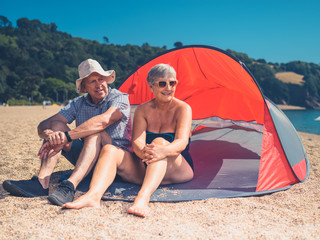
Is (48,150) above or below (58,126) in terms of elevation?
below

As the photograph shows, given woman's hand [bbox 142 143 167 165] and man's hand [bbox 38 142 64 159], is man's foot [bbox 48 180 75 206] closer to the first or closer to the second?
man's hand [bbox 38 142 64 159]

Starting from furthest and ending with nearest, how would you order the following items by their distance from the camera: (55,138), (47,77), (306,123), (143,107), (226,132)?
(47,77)
(306,123)
(226,132)
(143,107)
(55,138)

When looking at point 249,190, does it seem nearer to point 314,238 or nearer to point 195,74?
point 314,238

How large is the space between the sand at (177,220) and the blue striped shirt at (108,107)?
23.5 inches

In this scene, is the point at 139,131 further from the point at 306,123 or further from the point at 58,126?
the point at 306,123

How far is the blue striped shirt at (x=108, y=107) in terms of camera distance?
2475 mm

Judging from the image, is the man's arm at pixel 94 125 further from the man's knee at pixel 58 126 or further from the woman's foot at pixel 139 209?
the woman's foot at pixel 139 209

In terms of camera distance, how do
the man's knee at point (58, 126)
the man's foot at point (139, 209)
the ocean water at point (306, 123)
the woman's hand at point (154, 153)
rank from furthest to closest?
the ocean water at point (306, 123) < the man's knee at point (58, 126) < the woman's hand at point (154, 153) < the man's foot at point (139, 209)

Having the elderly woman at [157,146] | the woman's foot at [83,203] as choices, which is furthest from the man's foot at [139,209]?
the woman's foot at [83,203]

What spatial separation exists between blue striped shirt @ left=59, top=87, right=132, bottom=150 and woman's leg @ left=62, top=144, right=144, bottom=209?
20cm

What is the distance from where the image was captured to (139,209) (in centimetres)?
185

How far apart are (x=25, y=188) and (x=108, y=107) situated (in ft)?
3.16

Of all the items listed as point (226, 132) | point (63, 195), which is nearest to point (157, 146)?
point (63, 195)

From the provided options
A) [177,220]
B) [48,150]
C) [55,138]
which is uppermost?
[55,138]
